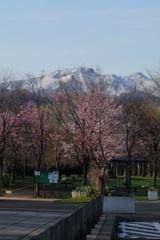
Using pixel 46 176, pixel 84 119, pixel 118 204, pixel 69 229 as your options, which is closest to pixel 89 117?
pixel 84 119

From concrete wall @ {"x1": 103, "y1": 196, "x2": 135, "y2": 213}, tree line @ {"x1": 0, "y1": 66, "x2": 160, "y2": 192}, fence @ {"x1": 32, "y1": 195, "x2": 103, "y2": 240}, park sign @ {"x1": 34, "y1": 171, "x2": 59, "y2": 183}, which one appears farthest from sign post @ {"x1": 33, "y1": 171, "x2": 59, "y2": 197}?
fence @ {"x1": 32, "y1": 195, "x2": 103, "y2": 240}

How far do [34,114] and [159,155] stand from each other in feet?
49.5

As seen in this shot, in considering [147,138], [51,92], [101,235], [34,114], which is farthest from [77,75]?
[101,235]

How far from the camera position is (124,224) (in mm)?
14148

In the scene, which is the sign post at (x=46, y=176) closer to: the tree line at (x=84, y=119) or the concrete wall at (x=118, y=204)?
the tree line at (x=84, y=119)

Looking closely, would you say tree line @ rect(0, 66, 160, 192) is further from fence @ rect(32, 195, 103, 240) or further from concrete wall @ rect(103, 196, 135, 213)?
fence @ rect(32, 195, 103, 240)

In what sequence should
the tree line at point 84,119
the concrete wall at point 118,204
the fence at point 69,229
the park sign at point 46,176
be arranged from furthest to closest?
the tree line at point 84,119 < the park sign at point 46,176 < the concrete wall at point 118,204 < the fence at point 69,229

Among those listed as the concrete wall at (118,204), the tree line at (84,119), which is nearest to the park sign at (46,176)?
the tree line at (84,119)

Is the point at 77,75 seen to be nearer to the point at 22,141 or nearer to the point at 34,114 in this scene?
the point at 34,114

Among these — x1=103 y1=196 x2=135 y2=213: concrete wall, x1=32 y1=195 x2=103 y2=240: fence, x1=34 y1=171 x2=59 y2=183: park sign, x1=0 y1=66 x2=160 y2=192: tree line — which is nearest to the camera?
x1=32 y1=195 x2=103 y2=240: fence

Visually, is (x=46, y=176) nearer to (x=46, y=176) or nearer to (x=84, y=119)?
(x=46, y=176)

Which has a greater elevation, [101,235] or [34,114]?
[34,114]

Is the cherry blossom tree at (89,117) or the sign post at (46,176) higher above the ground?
the cherry blossom tree at (89,117)

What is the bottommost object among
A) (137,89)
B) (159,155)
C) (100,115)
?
(159,155)
